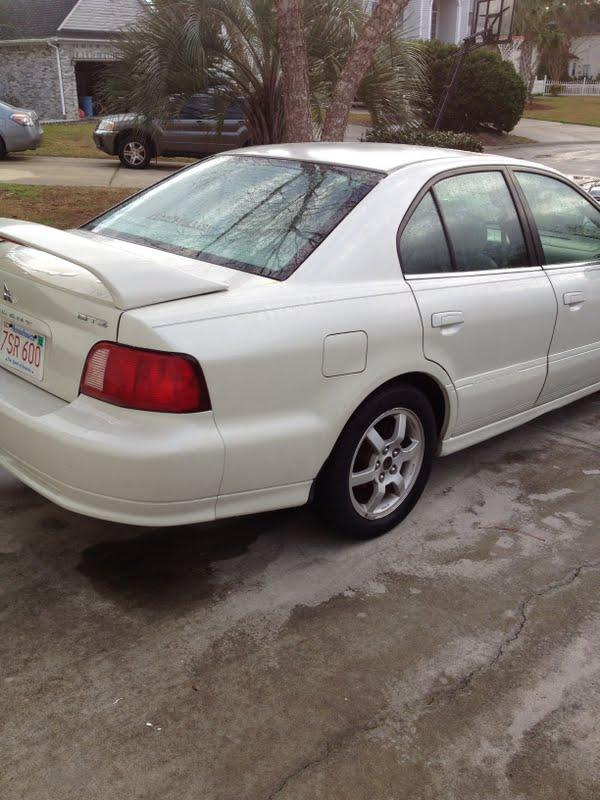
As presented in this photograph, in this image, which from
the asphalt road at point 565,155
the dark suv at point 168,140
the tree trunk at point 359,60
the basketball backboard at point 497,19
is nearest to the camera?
the tree trunk at point 359,60

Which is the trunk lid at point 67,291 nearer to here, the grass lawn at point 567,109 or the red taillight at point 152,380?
the red taillight at point 152,380

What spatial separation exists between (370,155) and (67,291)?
1.61m

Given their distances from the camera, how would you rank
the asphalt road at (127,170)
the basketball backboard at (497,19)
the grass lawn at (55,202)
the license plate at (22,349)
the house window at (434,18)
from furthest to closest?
the house window at (434,18) → the basketball backboard at (497,19) → the asphalt road at (127,170) → the grass lawn at (55,202) → the license plate at (22,349)

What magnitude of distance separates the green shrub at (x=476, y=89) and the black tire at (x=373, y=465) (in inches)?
891

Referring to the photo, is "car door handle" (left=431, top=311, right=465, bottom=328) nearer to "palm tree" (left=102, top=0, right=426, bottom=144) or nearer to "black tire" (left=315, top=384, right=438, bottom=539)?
"black tire" (left=315, top=384, right=438, bottom=539)

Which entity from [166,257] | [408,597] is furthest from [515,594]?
[166,257]

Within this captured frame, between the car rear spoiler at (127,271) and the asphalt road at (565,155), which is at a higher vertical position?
the car rear spoiler at (127,271)

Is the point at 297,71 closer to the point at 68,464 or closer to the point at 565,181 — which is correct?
the point at 565,181

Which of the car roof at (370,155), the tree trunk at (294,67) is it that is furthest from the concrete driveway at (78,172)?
the car roof at (370,155)

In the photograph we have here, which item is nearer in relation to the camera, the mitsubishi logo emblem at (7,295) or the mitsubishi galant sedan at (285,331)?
the mitsubishi galant sedan at (285,331)

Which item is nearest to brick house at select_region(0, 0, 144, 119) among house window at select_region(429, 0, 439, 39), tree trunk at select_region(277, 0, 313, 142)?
tree trunk at select_region(277, 0, 313, 142)

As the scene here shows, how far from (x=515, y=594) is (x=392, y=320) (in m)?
1.16

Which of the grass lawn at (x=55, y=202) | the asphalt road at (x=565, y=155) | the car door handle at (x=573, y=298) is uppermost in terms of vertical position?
the car door handle at (x=573, y=298)

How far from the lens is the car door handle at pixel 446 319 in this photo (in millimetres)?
3465
